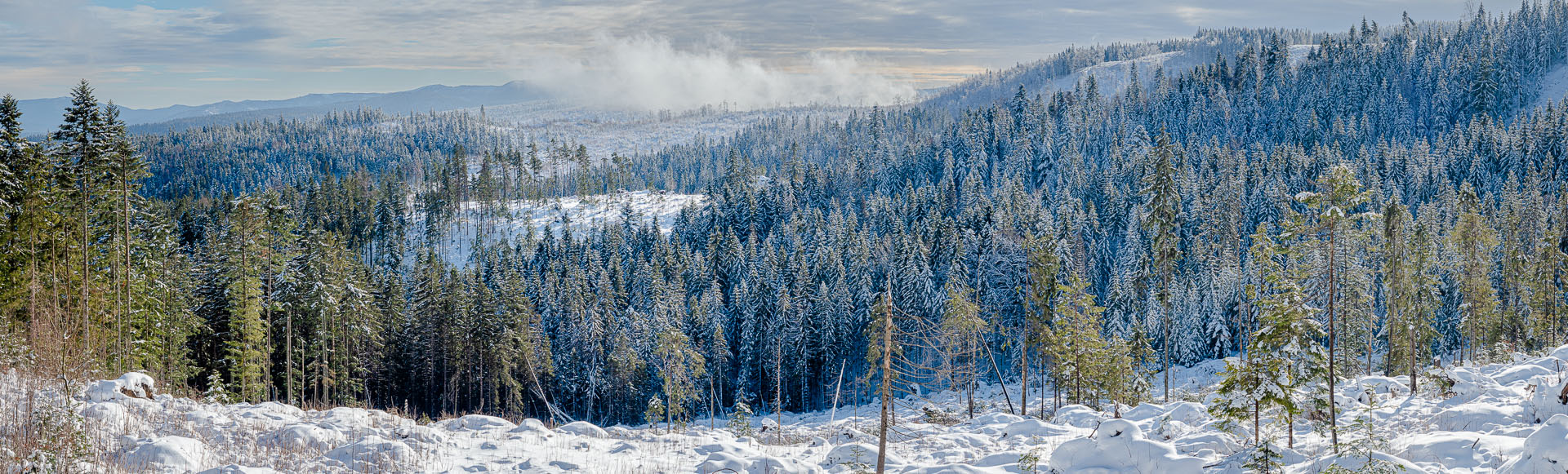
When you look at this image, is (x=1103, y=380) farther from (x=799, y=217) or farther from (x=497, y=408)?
(x=799, y=217)

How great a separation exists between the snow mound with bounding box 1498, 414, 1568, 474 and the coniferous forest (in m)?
4.12

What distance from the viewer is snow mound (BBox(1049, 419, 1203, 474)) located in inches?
496

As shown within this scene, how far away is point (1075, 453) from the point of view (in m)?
13.6

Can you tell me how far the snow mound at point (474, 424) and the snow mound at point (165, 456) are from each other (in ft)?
15.5

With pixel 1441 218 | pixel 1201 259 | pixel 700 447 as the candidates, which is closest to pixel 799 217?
pixel 1201 259

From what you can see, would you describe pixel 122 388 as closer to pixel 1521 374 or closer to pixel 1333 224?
pixel 1333 224

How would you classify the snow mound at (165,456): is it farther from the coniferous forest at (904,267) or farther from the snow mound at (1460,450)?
the snow mound at (1460,450)

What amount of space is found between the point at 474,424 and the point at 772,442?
6.52 meters

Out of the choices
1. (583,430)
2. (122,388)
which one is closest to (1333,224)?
(583,430)

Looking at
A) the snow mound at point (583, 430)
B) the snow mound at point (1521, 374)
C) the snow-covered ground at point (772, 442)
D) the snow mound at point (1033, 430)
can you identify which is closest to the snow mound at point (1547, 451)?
the snow-covered ground at point (772, 442)

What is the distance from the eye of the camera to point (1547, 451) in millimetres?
9562

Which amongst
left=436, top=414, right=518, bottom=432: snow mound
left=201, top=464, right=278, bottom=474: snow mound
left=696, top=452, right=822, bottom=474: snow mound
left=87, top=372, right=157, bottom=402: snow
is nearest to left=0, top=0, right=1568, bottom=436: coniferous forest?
left=87, top=372, right=157, bottom=402: snow

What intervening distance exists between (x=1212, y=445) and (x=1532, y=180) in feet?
349

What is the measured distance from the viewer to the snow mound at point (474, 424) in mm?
16125
